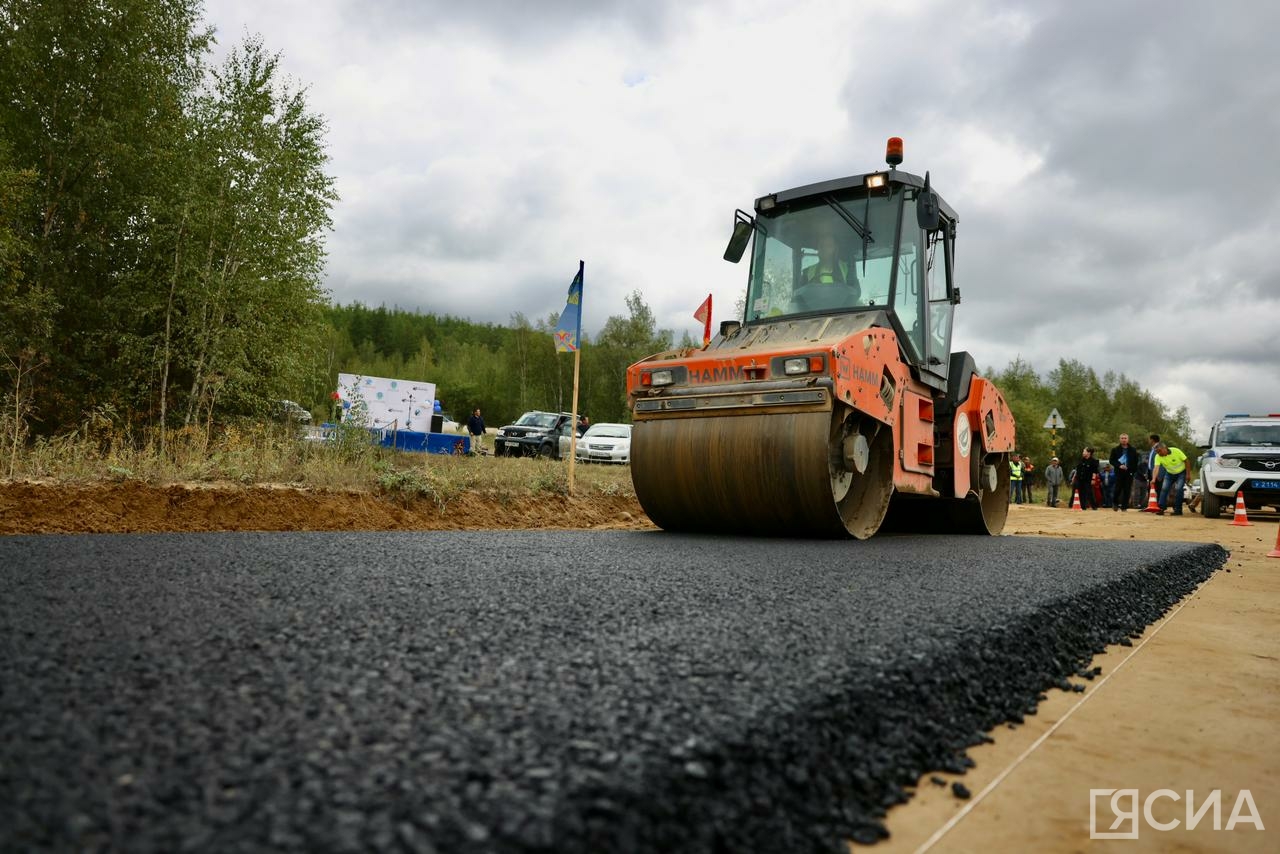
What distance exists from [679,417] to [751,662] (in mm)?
3756

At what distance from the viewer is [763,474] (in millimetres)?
5137

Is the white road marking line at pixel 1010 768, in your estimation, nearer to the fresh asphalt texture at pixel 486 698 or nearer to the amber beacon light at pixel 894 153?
the fresh asphalt texture at pixel 486 698

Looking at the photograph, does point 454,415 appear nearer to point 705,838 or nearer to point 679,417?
point 679,417

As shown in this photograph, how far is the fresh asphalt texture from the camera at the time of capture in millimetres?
1061

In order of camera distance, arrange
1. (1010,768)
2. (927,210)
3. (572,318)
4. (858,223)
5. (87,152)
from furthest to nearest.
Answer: (87,152) < (572,318) < (858,223) < (927,210) < (1010,768)

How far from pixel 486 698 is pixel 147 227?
15.5 metres

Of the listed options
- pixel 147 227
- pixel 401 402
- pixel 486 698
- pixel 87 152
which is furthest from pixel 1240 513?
pixel 87 152

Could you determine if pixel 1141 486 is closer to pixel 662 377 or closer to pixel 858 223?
pixel 858 223

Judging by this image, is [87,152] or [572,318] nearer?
[572,318]

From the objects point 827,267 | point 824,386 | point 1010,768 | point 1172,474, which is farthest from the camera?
point 1172,474

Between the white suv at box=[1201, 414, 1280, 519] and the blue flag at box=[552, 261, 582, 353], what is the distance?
36.6 ft

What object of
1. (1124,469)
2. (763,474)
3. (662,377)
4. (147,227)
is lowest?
(763,474)

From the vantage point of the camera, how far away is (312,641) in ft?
6.25

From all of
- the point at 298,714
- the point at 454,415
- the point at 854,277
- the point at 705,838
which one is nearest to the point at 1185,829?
the point at 705,838
